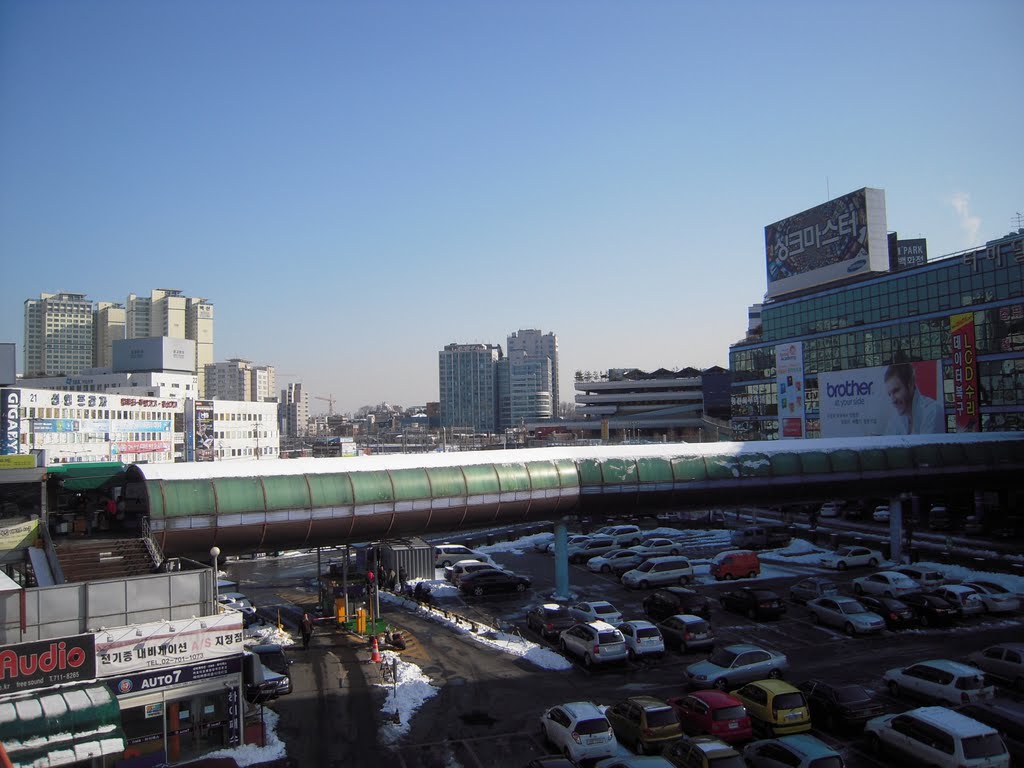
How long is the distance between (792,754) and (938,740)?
3.36m

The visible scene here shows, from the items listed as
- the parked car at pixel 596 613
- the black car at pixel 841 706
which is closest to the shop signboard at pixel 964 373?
the parked car at pixel 596 613

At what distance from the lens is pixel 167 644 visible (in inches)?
695

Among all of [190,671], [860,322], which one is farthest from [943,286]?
[190,671]

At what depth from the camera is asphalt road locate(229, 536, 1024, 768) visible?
18.2 m

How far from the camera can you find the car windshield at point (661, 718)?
1714 centimetres

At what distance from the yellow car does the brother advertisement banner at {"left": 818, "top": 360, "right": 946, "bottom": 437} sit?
148 ft

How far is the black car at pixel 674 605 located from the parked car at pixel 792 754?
46.4 feet

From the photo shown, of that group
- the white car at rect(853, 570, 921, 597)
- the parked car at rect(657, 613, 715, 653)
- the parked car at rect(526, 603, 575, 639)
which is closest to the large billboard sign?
the white car at rect(853, 570, 921, 597)

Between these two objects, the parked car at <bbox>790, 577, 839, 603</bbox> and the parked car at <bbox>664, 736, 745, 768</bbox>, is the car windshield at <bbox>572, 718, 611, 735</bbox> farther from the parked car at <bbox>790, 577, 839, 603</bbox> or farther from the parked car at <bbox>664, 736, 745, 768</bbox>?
the parked car at <bbox>790, 577, 839, 603</bbox>

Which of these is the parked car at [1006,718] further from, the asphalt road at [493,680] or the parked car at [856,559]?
the parked car at [856,559]

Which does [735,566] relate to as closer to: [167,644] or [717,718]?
[717,718]

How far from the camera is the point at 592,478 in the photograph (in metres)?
34.2

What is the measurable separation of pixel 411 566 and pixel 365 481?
12.1 meters

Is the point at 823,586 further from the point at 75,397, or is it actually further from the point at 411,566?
the point at 75,397
